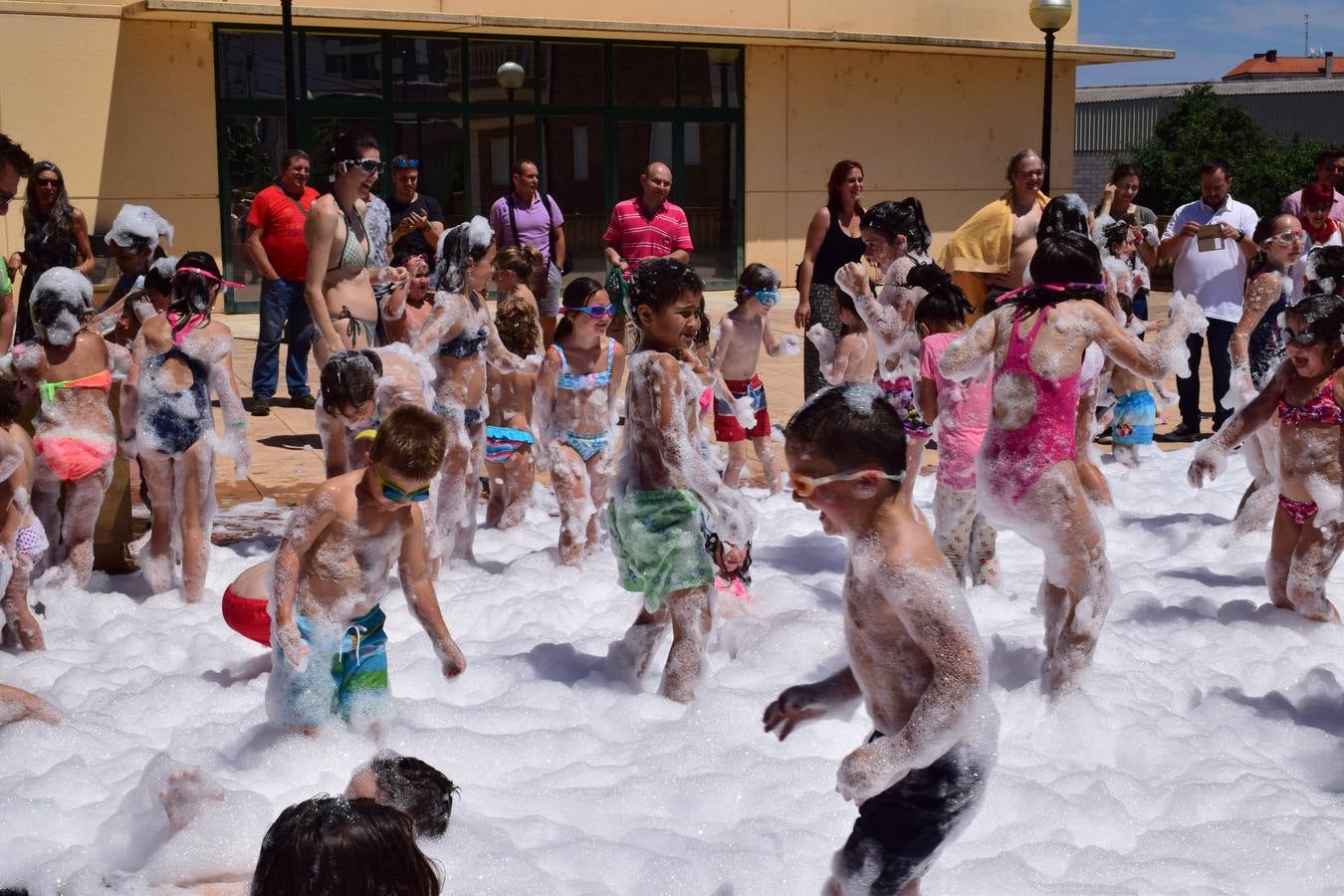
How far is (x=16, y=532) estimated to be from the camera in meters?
5.36

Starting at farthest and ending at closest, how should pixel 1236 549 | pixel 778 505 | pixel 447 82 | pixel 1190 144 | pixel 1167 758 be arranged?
pixel 1190 144 < pixel 447 82 < pixel 778 505 < pixel 1236 549 < pixel 1167 758

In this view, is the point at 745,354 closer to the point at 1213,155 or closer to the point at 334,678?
the point at 334,678

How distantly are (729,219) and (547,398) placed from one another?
13.9 meters

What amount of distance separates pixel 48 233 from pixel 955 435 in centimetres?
517

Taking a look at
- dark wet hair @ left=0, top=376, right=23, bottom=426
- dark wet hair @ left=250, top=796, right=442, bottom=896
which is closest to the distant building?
dark wet hair @ left=0, top=376, right=23, bottom=426

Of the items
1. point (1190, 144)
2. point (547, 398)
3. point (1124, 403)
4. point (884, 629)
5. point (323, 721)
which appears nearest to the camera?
point (884, 629)

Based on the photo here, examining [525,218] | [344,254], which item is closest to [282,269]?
[525,218]

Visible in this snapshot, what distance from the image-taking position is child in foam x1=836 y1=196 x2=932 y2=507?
22.5ft

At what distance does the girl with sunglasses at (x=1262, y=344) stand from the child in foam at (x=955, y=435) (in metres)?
1.18

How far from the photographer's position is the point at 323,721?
14.4 feet

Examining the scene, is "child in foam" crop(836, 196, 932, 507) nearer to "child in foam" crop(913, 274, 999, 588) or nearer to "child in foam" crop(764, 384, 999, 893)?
"child in foam" crop(913, 274, 999, 588)

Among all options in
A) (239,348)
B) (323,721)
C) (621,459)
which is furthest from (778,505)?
(239,348)

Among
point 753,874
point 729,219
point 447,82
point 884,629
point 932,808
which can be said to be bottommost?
point 753,874

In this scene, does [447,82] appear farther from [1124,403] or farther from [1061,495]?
[1061,495]
